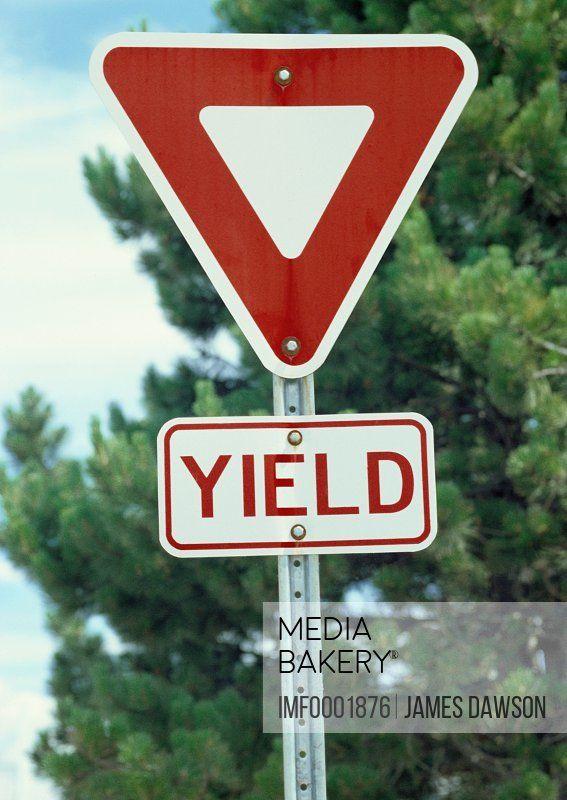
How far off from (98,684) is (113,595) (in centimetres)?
51

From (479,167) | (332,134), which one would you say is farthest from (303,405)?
(479,167)

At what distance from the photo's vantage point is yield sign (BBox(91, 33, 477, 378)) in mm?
1284

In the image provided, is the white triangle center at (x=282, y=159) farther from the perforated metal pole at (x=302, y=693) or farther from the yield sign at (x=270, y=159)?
the perforated metal pole at (x=302, y=693)

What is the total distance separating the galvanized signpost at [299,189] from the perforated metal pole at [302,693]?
0.03m

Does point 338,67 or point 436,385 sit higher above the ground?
point 436,385

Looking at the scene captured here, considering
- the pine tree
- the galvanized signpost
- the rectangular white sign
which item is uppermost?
the pine tree

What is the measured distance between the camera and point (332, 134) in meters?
1.30

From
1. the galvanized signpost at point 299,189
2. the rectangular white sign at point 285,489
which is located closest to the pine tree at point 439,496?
the galvanized signpost at point 299,189

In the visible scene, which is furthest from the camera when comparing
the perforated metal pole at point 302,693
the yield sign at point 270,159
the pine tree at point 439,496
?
the pine tree at point 439,496

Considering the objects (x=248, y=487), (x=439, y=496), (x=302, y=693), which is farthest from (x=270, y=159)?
(x=439, y=496)

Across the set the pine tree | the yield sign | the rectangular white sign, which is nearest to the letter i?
the rectangular white sign

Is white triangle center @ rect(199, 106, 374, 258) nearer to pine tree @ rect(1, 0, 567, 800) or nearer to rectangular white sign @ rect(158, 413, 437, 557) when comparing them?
rectangular white sign @ rect(158, 413, 437, 557)

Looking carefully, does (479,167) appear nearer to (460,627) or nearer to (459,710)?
(460,627)

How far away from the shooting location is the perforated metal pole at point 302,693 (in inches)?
46.0
